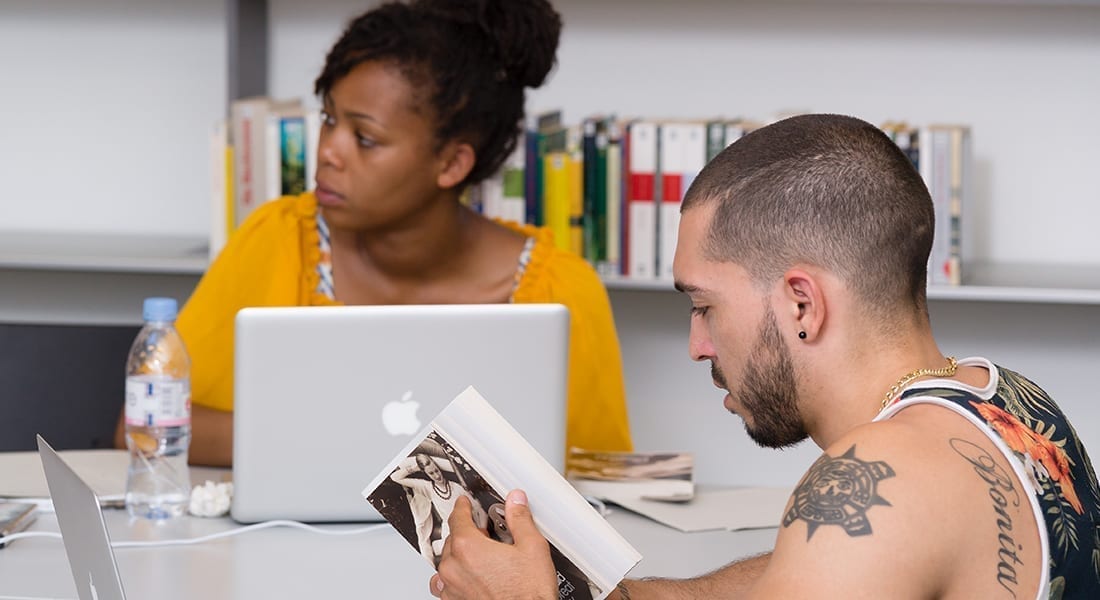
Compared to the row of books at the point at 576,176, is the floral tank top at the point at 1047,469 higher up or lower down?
lower down

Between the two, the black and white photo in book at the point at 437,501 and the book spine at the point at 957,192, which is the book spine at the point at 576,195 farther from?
the black and white photo in book at the point at 437,501

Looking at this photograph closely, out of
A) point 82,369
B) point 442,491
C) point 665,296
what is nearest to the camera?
point 442,491

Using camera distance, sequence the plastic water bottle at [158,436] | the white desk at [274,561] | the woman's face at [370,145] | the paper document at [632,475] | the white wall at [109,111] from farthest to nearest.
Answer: the white wall at [109,111]
the woman's face at [370,145]
the paper document at [632,475]
the plastic water bottle at [158,436]
the white desk at [274,561]

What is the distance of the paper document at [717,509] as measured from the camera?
1668 mm

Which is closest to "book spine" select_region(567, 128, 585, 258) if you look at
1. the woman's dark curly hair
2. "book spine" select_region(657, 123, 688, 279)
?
"book spine" select_region(657, 123, 688, 279)

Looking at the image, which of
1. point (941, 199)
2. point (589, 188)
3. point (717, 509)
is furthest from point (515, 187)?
point (717, 509)

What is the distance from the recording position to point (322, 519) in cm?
159

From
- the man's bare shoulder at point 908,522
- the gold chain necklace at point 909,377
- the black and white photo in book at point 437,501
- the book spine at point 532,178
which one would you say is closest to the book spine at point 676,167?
the book spine at point 532,178

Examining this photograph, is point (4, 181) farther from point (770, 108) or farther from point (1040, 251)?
point (1040, 251)

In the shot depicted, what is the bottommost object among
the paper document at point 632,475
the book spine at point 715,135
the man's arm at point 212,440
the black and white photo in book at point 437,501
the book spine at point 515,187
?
the paper document at point 632,475

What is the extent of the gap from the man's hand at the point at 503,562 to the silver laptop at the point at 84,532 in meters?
0.30

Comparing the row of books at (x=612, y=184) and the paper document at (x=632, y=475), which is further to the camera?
the row of books at (x=612, y=184)

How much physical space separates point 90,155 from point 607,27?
3.87ft

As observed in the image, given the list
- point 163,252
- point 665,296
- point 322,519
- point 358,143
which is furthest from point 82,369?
point 665,296
